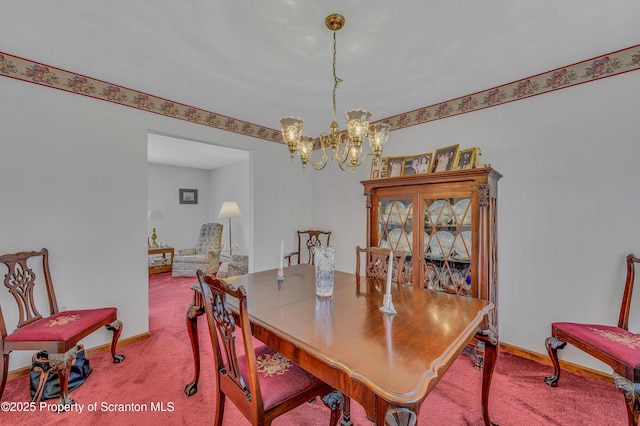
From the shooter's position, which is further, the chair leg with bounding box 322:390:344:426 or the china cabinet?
the china cabinet

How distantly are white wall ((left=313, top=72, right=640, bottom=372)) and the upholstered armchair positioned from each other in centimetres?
465

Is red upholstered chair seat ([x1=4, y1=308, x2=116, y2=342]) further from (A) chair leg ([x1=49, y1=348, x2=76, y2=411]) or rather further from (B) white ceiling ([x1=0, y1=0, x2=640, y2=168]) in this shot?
(B) white ceiling ([x1=0, y1=0, x2=640, y2=168])

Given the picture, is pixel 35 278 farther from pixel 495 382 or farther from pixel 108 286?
pixel 495 382

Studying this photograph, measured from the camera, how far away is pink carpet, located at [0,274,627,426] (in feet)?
5.39

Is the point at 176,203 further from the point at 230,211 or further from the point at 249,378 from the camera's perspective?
the point at 249,378

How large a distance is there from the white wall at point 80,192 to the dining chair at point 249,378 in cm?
181

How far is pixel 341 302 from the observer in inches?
61.6

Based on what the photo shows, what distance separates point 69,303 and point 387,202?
305cm

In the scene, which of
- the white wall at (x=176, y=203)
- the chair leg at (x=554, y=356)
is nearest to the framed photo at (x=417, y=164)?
the chair leg at (x=554, y=356)

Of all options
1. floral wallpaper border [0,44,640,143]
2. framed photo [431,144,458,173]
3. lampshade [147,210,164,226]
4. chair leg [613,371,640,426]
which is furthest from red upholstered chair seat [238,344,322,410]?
lampshade [147,210,164,226]

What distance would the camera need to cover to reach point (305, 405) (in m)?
1.78

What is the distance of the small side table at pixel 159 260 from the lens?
536 centimetres

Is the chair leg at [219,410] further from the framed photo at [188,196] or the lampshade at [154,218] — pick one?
the framed photo at [188,196]

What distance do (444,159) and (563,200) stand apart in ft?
3.19
